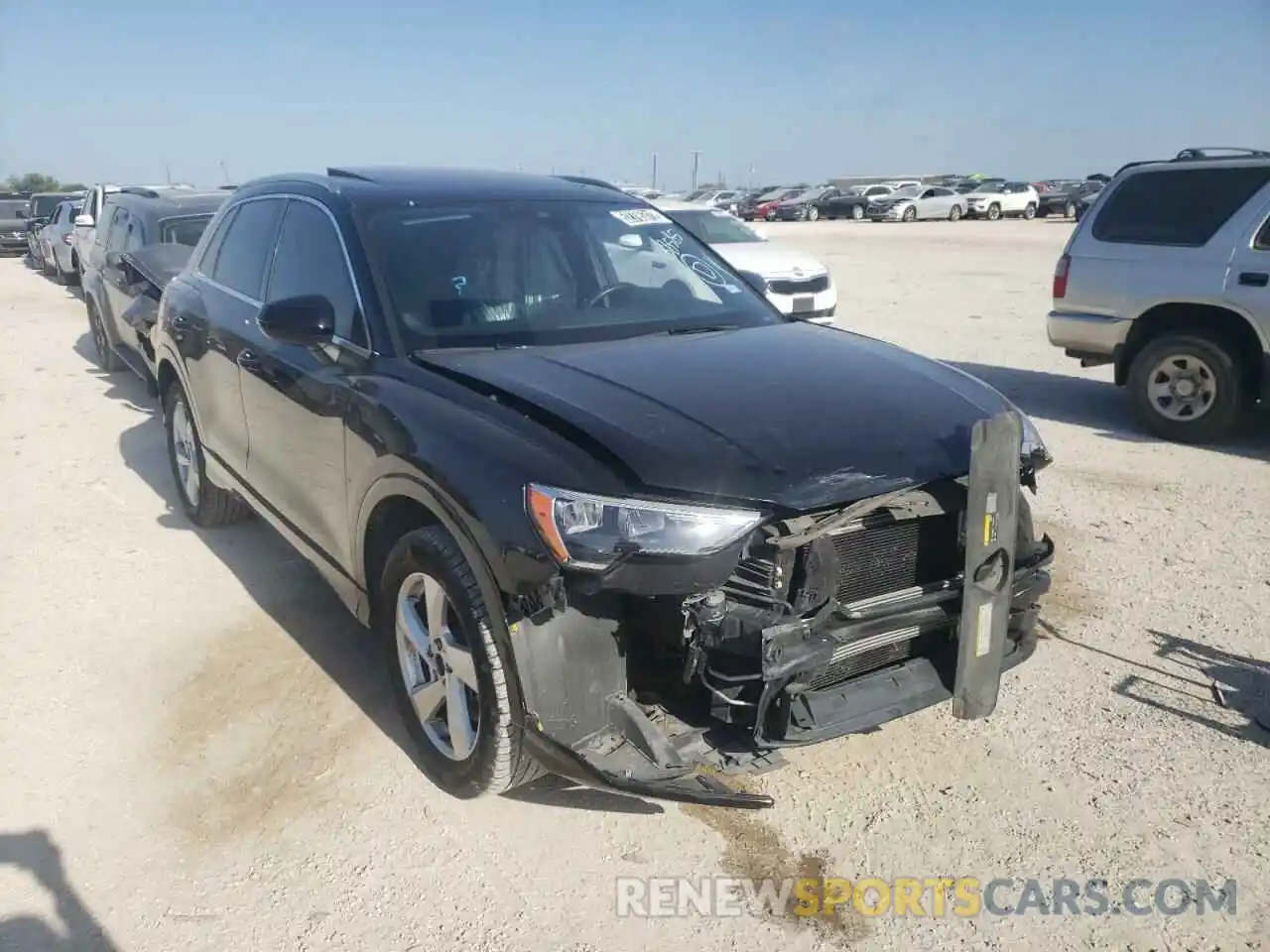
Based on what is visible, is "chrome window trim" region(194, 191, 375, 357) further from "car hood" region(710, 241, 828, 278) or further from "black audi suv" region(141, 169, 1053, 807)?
"car hood" region(710, 241, 828, 278)

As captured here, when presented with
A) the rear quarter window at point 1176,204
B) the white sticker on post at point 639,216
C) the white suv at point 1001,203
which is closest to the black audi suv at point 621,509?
the white sticker on post at point 639,216

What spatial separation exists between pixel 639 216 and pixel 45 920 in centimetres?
335

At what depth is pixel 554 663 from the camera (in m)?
2.70

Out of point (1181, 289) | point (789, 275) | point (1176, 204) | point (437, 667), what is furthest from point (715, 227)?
point (437, 667)

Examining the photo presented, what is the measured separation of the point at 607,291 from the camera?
13.1 ft

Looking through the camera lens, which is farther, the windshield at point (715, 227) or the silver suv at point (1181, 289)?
the windshield at point (715, 227)

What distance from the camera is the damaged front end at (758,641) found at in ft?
8.71

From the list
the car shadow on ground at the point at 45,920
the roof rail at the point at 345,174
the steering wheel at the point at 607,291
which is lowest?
the car shadow on ground at the point at 45,920

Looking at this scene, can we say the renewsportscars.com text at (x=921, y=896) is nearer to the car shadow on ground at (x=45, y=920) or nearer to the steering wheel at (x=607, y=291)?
the car shadow on ground at (x=45, y=920)

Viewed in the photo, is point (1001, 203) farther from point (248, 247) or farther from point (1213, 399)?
point (248, 247)

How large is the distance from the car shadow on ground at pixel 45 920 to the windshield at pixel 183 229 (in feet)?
22.9

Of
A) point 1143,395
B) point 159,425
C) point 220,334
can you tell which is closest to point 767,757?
point 220,334

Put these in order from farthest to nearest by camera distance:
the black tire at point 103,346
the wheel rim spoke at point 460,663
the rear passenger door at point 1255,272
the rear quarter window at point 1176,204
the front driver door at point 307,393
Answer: the black tire at point 103,346, the rear quarter window at point 1176,204, the rear passenger door at point 1255,272, the front driver door at point 307,393, the wheel rim spoke at point 460,663

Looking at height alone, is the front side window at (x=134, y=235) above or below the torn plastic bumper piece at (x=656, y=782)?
above
